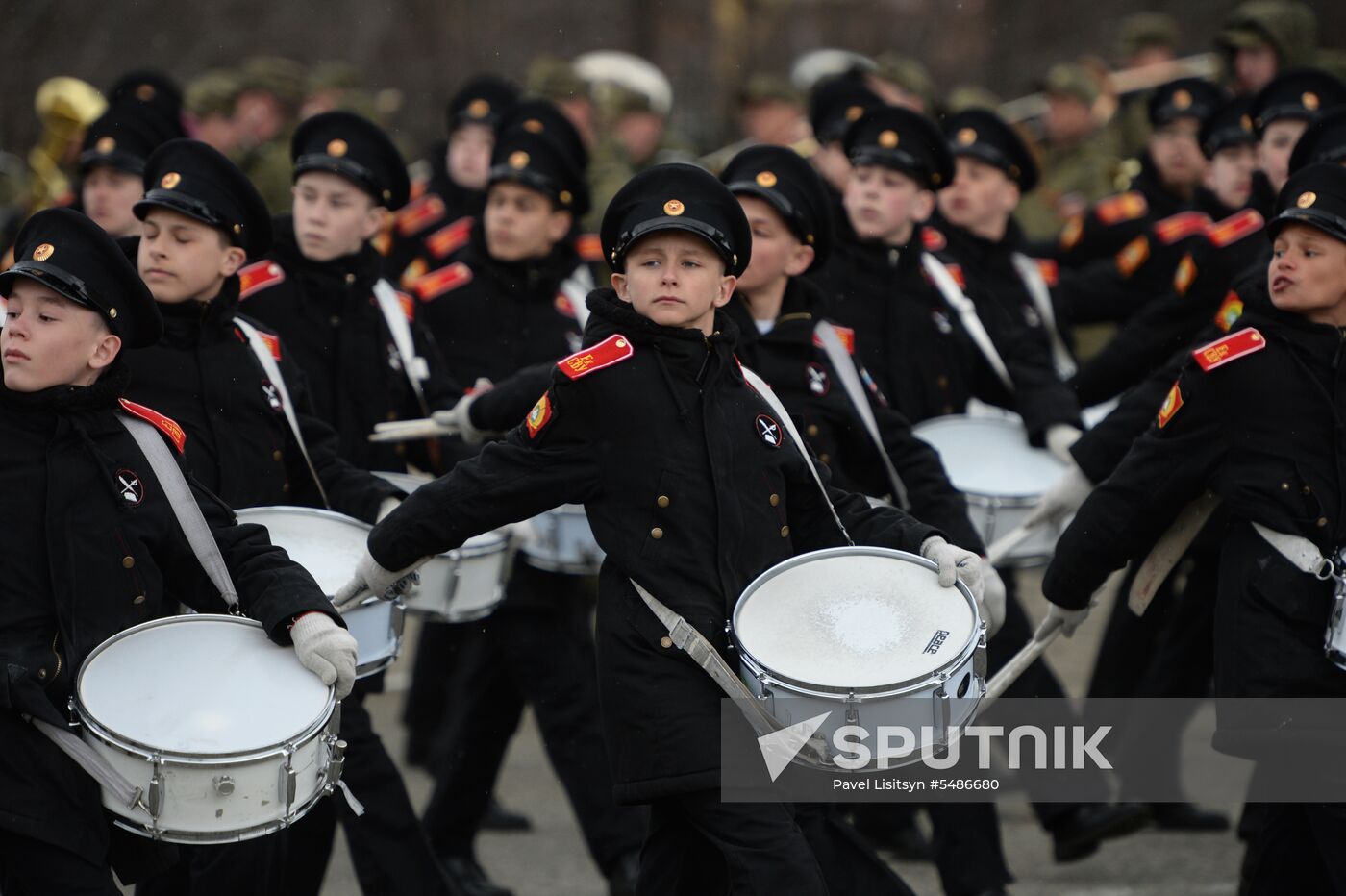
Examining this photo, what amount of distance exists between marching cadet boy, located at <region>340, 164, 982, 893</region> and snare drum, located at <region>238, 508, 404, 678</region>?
17cm

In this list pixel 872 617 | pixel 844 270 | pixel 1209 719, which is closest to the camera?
pixel 872 617

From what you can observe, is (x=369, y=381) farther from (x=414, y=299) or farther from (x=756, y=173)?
(x=756, y=173)

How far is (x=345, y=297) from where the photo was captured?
6684 mm

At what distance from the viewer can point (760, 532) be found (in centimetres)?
509

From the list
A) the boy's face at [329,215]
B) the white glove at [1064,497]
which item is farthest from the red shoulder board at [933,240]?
the boy's face at [329,215]

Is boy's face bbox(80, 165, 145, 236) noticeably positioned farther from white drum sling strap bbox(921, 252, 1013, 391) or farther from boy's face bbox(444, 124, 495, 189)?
white drum sling strap bbox(921, 252, 1013, 391)

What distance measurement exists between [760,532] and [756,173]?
1.68 metres

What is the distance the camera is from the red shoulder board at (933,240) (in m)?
7.77

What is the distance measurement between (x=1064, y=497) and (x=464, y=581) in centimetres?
189

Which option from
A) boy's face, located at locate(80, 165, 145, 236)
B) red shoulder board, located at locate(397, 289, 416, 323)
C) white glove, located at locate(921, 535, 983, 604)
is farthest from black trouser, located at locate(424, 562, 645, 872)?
boy's face, located at locate(80, 165, 145, 236)

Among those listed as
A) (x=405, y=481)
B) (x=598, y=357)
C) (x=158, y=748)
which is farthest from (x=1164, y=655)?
(x=158, y=748)

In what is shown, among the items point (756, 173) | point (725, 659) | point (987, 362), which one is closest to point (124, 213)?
point (756, 173)

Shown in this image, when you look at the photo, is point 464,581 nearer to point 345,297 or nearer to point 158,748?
point 345,297

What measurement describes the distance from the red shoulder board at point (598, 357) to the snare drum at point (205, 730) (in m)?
0.97
